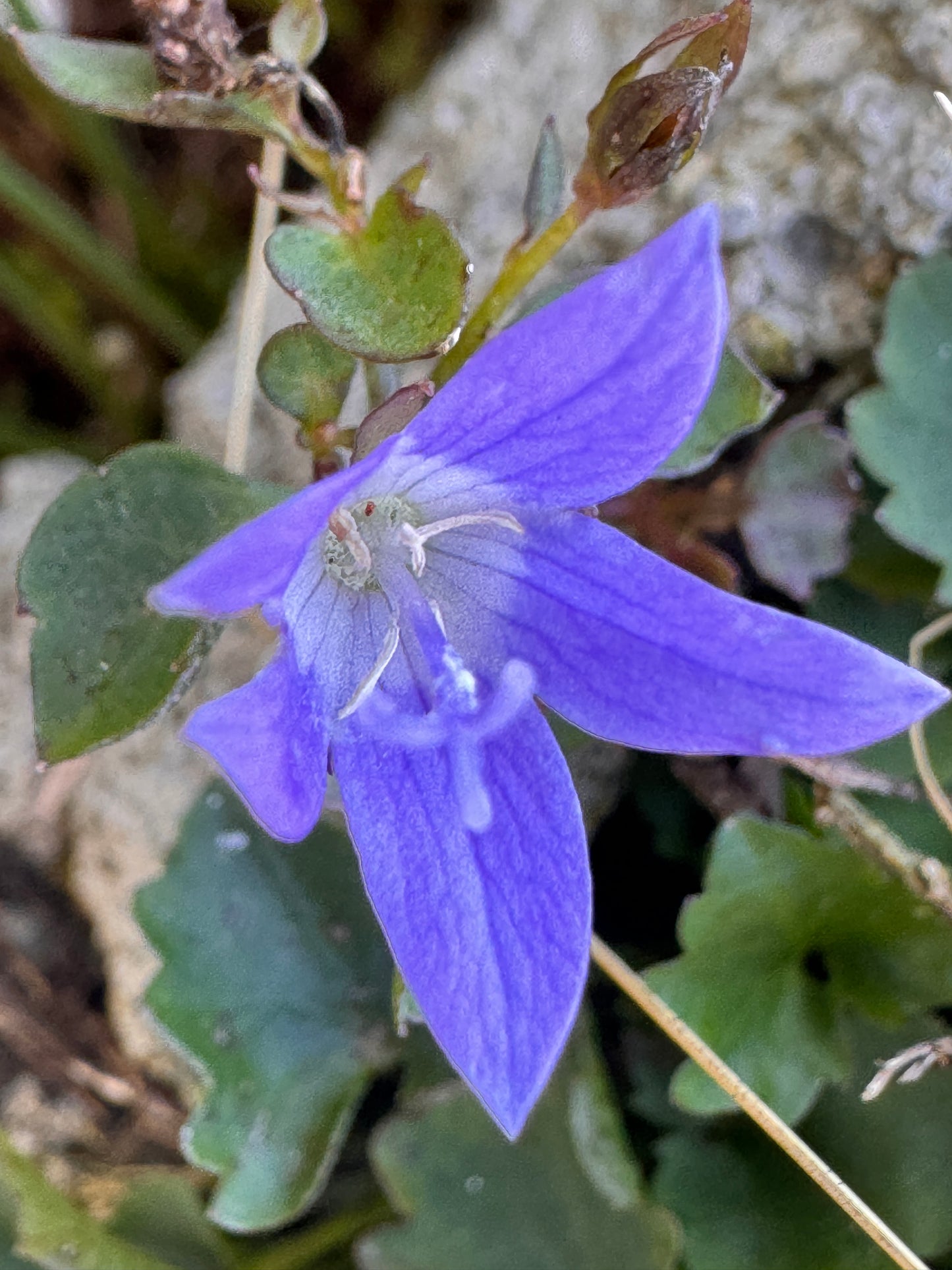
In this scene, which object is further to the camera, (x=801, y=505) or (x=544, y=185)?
(x=801, y=505)

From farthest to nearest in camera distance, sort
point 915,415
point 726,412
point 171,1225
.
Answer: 1. point 171,1225
2. point 915,415
3. point 726,412

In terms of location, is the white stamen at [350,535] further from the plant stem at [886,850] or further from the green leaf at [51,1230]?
the green leaf at [51,1230]

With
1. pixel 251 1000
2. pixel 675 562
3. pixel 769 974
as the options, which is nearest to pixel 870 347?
pixel 675 562

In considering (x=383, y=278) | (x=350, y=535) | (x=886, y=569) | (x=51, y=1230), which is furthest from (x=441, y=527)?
(x=51, y=1230)

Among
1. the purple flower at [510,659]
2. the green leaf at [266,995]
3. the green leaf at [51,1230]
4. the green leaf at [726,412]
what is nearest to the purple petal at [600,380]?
the purple flower at [510,659]

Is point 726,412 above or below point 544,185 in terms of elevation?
below

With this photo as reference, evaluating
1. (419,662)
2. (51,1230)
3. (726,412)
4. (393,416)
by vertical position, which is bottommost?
(51,1230)

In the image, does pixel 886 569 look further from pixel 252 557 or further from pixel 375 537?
pixel 252 557
